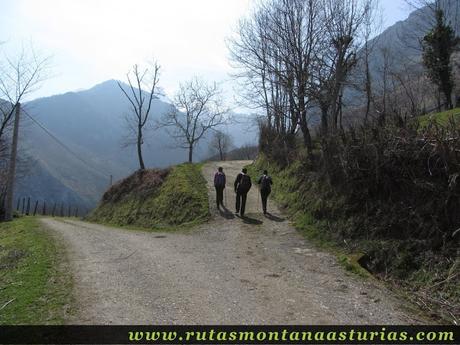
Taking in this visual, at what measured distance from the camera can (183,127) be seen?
51.8 meters

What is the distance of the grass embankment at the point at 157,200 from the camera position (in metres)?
19.5

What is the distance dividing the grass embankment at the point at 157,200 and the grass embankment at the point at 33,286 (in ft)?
23.5

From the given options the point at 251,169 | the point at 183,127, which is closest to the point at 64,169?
the point at 183,127

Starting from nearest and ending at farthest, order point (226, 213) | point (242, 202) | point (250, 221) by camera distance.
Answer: point (250, 221)
point (242, 202)
point (226, 213)

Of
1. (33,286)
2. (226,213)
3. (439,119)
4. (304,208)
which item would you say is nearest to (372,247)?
(304,208)

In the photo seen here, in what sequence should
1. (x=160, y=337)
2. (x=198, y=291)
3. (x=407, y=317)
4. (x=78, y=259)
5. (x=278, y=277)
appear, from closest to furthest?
(x=160, y=337), (x=407, y=317), (x=198, y=291), (x=278, y=277), (x=78, y=259)

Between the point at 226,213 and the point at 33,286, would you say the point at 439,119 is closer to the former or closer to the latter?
the point at 226,213

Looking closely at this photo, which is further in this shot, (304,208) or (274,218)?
(274,218)

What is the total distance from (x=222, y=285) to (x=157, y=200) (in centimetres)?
1569

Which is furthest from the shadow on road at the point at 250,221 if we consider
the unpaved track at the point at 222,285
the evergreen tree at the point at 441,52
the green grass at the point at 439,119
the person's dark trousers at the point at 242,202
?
the evergreen tree at the point at 441,52

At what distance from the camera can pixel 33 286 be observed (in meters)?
8.34

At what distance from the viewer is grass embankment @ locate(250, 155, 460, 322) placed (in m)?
7.78

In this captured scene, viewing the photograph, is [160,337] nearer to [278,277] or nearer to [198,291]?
[198,291]

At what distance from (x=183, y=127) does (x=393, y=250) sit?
4371 cm
